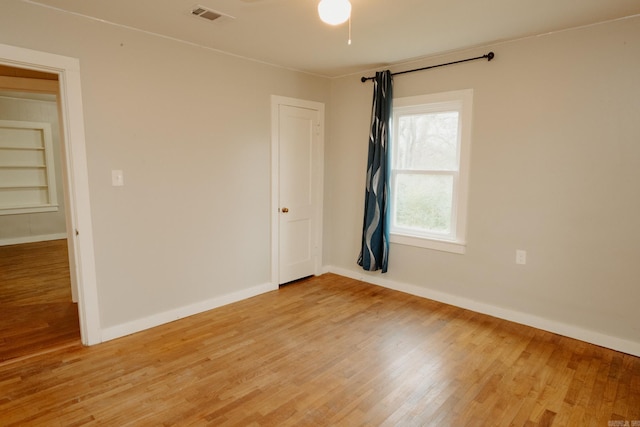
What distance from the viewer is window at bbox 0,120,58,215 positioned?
605cm

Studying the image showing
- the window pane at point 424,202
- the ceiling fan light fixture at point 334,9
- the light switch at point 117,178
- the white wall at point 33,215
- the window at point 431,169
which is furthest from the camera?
the white wall at point 33,215

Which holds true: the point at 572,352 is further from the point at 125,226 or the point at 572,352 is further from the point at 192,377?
the point at 125,226

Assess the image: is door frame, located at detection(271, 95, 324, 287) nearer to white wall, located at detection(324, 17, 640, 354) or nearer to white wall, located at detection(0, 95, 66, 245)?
white wall, located at detection(324, 17, 640, 354)

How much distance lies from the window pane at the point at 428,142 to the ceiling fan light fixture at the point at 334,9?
7.47 feet

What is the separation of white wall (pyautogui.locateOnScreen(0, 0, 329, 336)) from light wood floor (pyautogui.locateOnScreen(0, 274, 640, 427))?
44 centimetres

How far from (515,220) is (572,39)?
4.90ft

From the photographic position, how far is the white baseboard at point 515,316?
273 centimetres

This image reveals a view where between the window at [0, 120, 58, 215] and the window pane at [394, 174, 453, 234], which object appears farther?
the window at [0, 120, 58, 215]

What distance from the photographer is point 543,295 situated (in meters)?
3.06

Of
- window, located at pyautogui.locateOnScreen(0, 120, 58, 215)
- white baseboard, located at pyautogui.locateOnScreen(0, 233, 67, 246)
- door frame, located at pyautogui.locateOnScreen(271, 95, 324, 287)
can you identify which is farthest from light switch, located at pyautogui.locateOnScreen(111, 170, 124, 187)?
white baseboard, located at pyautogui.locateOnScreen(0, 233, 67, 246)

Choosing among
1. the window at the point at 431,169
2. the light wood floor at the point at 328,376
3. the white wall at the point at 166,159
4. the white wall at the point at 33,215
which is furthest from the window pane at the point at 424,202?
the white wall at the point at 33,215

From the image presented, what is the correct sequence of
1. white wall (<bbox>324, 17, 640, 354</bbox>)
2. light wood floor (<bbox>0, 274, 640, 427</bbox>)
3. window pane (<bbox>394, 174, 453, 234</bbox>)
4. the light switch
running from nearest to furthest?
light wood floor (<bbox>0, 274, 640, 427</bbox>)
white wall (<bbox>324, 17, 640, 354</bbox>)
the light switch
window pane (<bbox>394, 174, 453, 234</bbox>)

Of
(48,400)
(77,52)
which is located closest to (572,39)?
(77,52)

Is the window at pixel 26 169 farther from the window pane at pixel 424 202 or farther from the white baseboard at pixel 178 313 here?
the window pane at pixel 424 202
